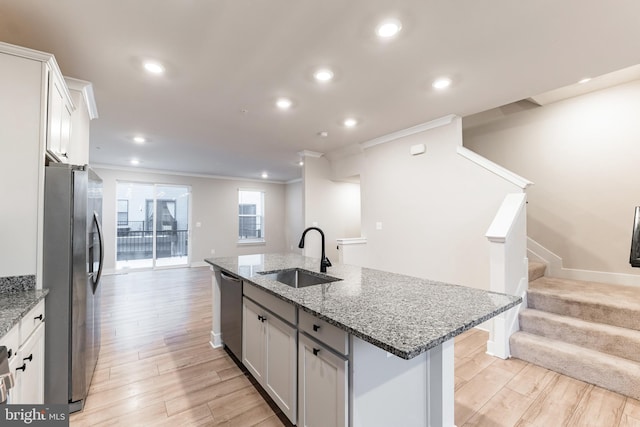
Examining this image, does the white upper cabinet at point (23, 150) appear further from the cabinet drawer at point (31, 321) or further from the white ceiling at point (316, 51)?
the white ceiling at point (316, 51)

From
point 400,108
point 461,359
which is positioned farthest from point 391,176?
point 461,359

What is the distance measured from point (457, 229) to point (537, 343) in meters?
1.40

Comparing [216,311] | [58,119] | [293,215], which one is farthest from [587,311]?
[293,215]

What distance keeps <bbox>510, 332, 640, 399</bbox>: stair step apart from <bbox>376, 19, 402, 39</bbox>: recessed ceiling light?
285 centimetres

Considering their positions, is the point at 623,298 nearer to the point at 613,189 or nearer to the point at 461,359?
the point at 613,189

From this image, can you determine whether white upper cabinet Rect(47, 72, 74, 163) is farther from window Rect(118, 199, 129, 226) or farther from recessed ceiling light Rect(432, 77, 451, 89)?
window Rect(118, 199, 129, 226)

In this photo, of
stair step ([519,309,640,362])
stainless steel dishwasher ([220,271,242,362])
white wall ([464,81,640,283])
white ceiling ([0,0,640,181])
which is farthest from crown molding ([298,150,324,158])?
stair step ([519,309,640,362])

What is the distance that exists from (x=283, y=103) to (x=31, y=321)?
2660mm

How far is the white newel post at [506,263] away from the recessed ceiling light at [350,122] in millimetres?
1995

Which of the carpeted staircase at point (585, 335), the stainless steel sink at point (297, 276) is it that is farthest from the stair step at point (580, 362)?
the stainless steel sink at point (297, 276)

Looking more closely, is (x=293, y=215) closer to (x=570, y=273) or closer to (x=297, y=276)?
(x=297, y=276)

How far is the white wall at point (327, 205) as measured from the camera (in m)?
5.32

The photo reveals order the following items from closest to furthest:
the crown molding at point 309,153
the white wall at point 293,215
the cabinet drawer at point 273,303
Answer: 1. the cabinet drawer at point 273,303
2. the crown molding at point 309,153
3. the white wall at point 293,215

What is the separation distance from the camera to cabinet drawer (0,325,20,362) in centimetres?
118
